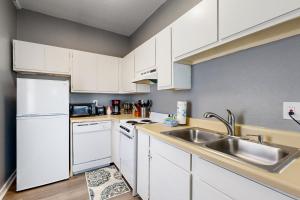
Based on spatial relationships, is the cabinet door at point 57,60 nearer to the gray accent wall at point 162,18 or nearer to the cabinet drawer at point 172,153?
the gray accent wall at point 162,18

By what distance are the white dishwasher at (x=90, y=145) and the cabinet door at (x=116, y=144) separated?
8 centimetres

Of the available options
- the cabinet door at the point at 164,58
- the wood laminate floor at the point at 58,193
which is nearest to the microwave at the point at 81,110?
the wood laminate floor at the point at 58,193

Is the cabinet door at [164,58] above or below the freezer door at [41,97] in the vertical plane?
above

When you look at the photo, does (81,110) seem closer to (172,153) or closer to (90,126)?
(90,126)

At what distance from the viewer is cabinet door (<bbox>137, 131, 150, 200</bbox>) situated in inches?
62.2

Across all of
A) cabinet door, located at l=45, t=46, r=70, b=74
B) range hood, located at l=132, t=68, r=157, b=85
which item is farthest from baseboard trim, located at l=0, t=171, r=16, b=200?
range hood, located at l=132, t=68, r=157, b=85

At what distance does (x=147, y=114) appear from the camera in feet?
8.92

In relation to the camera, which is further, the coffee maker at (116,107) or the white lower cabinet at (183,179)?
the coffee maker at (116,107)

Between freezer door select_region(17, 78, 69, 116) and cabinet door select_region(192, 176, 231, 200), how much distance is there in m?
1.98

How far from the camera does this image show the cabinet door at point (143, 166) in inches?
62.2

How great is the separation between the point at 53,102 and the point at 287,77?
2563 millimetres

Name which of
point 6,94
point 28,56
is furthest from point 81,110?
point 28,56

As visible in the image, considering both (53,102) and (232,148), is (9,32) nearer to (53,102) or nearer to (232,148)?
(53,102)

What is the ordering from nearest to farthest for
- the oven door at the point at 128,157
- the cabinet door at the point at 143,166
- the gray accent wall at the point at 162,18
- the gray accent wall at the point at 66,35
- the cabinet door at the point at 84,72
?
the cabinet door at the point at 143,166 → the oven door at the point at 128,157 → the gray accent wall at the point at 162,18 → the gray accent wall at the point at 66,35 → the cabinet door at the point at 84,72
